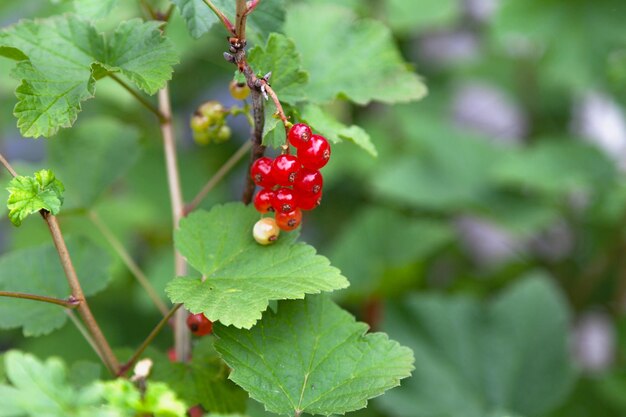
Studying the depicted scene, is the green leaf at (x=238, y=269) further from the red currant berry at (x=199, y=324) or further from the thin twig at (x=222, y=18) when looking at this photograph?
the thin twig at (x=222, y=18)

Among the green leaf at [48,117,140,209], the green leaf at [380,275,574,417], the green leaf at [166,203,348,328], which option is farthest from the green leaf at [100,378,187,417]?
the green leaf at [380,275,574,417]

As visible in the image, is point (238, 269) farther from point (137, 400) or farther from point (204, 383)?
point (137, 400)

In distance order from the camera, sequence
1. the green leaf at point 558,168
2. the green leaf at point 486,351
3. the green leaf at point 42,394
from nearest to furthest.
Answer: the green leaf at point 42,394 < the green leaf at point 486,351 < the green leaf at point 558,168

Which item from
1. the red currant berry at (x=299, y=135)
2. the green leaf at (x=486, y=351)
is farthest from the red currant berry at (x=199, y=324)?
the green leaf at (x=486, y=351)

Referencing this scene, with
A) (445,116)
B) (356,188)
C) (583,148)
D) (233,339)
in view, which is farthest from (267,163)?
(445,116)

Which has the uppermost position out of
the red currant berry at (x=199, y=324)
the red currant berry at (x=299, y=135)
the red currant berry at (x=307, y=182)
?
the red currant berry at (x=299, y=135)

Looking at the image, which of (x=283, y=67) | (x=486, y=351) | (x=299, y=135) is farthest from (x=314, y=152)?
(x=486, y=351)

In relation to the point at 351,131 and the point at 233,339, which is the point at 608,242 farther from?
the point at 233,339
